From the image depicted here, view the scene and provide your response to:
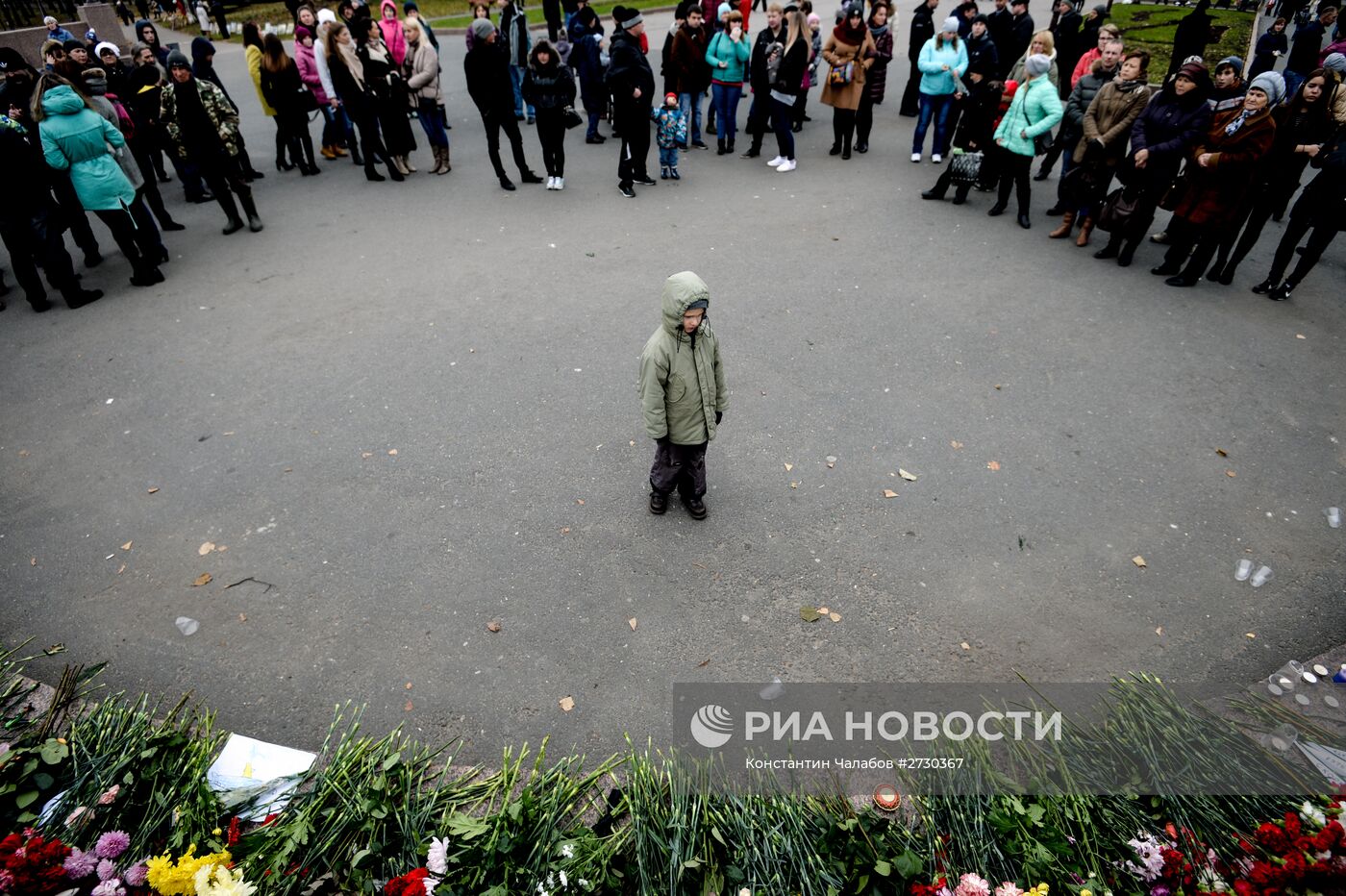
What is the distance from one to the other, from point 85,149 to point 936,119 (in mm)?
10395

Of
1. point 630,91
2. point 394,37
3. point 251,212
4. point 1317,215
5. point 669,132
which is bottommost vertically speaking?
point 251,212

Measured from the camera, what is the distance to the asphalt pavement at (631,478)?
402cm

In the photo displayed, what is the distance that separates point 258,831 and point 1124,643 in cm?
444

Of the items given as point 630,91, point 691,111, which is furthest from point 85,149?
point 691,111

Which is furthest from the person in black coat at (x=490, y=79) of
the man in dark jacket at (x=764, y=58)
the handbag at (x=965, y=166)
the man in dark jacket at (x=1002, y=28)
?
the man in dark jacket at (x=1002, y=28)

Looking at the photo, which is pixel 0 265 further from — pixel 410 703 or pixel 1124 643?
pixel 1124 643

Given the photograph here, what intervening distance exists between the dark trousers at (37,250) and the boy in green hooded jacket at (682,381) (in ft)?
21.8

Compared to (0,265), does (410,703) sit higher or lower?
lower

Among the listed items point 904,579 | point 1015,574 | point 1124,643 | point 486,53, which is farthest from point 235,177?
point 1124,643

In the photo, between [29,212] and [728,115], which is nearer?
[29,212]

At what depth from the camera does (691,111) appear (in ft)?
36.9

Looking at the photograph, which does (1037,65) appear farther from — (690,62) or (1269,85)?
(690,62)

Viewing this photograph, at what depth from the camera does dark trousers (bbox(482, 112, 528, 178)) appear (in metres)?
9.30

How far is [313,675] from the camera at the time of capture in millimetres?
3934
